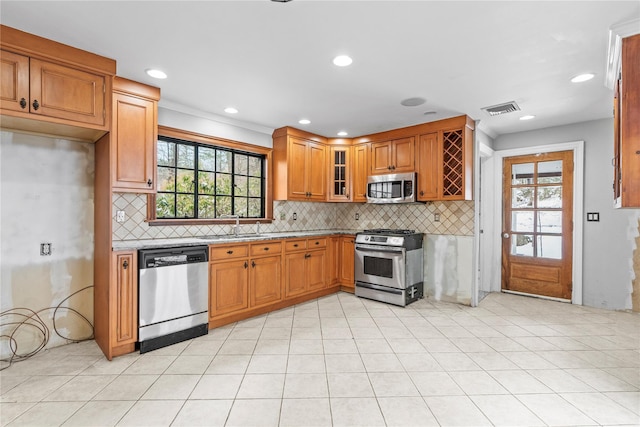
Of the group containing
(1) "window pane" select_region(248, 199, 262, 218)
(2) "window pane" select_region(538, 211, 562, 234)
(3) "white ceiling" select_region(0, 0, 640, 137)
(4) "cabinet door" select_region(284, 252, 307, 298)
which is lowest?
(4) "cabinet door" select_region(284, 252, 307, 298)

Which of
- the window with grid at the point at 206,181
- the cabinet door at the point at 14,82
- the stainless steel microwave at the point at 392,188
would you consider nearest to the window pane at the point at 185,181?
the window with grid at the point at 206,181

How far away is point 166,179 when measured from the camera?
358 cm

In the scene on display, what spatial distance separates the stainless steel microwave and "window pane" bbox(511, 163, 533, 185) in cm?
172

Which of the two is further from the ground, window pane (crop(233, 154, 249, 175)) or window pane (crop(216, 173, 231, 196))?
window pane (crop(233, 154, 249, 175))

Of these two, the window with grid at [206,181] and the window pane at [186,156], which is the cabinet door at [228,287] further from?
the window pane at [186,156]

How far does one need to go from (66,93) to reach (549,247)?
5.79 metres

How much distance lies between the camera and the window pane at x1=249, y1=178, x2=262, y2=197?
4461mm

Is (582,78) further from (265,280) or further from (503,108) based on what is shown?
(265,280)

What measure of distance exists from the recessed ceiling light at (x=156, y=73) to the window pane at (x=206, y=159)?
3.74ft

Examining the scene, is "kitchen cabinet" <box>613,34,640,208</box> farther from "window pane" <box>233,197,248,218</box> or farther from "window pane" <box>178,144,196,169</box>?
"window pane" <box>178,144,196,169</box>

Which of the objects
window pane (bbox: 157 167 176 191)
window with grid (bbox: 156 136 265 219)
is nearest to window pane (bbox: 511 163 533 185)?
window with grid (bbox: 156 136 265 219)

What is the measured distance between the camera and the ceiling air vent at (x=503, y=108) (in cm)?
349

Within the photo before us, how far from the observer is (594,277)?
411 centimetres

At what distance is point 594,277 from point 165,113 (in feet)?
18.7
